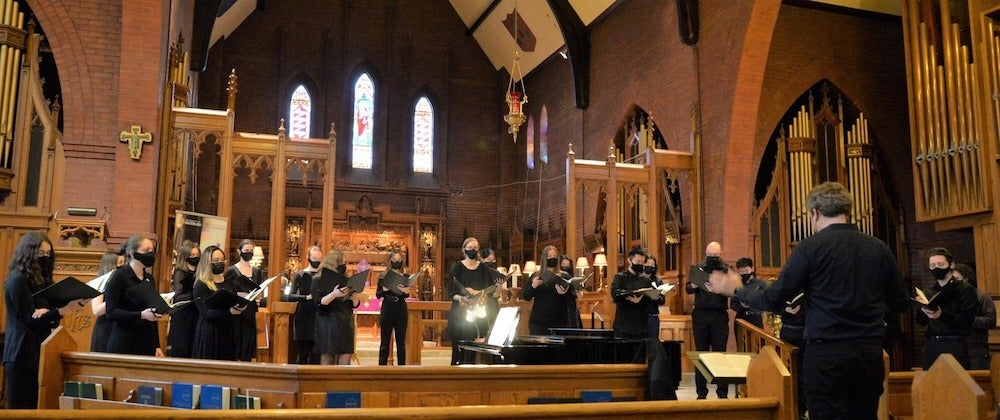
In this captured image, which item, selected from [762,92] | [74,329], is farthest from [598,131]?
[74,329]

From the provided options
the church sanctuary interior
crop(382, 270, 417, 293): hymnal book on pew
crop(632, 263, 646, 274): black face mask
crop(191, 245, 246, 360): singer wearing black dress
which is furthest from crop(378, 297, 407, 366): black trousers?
crop(632, 263, 646, 274): black face mask

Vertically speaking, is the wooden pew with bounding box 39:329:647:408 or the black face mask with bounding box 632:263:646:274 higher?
the black face mask with bounding box 632:263:646:274

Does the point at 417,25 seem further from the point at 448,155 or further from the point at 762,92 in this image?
the point at 762,92

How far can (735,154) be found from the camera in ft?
38.1

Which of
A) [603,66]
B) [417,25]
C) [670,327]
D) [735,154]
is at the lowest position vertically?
[670,327]

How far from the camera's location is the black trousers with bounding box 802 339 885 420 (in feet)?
11.1

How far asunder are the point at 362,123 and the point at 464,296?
12311mm

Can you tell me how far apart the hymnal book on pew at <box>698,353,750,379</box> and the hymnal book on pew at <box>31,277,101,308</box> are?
3.72 meters

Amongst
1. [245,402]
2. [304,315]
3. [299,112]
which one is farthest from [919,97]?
[299,112]

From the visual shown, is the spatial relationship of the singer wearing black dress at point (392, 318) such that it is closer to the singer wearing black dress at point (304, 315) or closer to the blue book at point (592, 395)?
the singer wearing black dress at point (304, 315)

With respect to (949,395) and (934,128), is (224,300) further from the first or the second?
(934,128)

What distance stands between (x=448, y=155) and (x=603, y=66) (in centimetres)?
533

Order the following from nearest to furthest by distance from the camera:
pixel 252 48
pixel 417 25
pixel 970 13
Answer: pixel 970 13 → pixel 252 48 → pixel 417 25

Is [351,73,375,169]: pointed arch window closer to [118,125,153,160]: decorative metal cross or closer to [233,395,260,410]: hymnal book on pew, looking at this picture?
[118,125,153,160]: decorative metal cross
